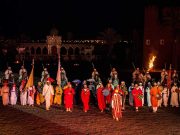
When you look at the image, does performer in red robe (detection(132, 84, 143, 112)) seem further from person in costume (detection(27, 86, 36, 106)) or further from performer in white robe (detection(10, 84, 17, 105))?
performer in white robe (detection(10, 84, 17, 105))

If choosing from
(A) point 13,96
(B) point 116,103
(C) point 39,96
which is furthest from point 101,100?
(A) point 13,96

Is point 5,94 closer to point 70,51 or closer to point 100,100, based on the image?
point 100,100

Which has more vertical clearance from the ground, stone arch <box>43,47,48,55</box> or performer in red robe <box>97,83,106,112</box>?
stone arch <box>43,47,48,55</box>

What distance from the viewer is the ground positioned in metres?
17.6

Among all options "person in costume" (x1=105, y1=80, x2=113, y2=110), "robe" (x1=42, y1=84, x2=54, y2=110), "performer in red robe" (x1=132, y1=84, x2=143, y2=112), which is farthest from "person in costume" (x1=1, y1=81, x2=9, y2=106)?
"performer in red robe" (x1=132, y1=84, x2=143, y2=112)

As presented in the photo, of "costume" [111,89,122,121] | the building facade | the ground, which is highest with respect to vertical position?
the building facade

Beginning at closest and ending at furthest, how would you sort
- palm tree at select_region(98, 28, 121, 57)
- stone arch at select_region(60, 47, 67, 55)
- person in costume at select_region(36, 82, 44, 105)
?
person in costume at select_region(36, 82, 44, 105), palm tree at select_region(98, 28, 121, 57), stone arch at select_region(60, 47, 67, 55)

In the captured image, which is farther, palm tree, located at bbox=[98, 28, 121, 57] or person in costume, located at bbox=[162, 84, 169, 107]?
palm tree, located at bbox=[98, 28, 121, 57]

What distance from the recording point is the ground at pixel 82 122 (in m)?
17.6

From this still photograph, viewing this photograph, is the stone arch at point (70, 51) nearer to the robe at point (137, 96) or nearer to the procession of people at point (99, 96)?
the procession of people at point (99, 96)

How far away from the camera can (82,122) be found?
1947 cm

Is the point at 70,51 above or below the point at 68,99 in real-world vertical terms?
above

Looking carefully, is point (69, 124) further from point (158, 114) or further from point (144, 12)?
point (144, 12)

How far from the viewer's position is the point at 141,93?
74.8ft
